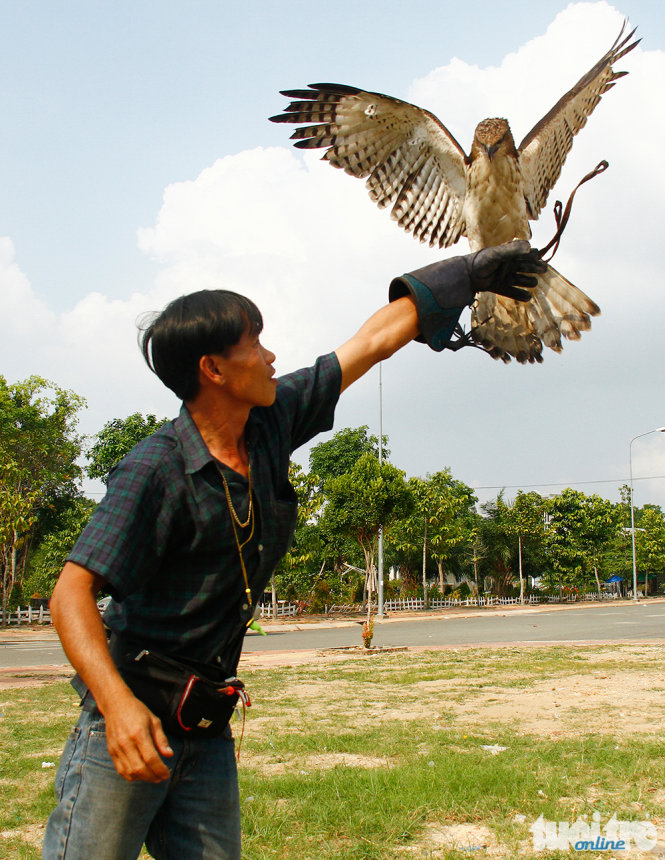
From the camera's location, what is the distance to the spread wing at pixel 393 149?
4.72 meters

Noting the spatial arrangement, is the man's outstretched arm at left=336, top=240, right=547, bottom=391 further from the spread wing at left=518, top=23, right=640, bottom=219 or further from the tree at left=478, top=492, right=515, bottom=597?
the tree at left=478, top=492, right=515, bottom=597

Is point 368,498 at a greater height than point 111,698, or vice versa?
point 368,498

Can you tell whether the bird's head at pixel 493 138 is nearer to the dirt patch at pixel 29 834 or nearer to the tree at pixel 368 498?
the dirt patch at pixel 29 834

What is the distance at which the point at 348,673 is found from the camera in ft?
35.3

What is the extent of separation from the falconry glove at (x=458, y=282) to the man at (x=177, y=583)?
467 mm

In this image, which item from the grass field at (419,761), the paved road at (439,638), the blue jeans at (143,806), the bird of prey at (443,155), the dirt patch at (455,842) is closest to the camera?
the blue jeans at (143,806)

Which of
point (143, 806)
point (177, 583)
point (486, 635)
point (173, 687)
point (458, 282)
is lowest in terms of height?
point (486, 635)

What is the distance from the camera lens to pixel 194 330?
1.80 metres

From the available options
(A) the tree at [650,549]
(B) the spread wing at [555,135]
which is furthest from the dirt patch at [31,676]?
(A) the tree at [650,549]

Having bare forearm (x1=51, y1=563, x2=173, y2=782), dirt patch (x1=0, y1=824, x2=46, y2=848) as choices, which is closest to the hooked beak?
bare forearm (x1=51, y1=563, x2=173, y2=782)

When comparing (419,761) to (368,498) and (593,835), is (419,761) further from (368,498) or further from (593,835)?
(368,498)

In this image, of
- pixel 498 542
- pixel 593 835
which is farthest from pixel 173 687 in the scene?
pixel 498 542

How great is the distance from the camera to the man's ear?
A: 1827 mm

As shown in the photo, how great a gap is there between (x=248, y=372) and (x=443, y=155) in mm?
3858
